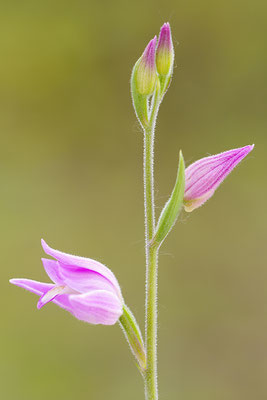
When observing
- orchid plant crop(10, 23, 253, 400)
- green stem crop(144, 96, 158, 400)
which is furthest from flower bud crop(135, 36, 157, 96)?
green stem crop(144, 96, 158, 400)

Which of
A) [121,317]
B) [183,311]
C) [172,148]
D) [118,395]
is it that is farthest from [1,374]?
[121,317]

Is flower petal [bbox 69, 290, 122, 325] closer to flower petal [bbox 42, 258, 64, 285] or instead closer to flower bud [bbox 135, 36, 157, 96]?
flower petal [bbox 42, 258, 64, 285]

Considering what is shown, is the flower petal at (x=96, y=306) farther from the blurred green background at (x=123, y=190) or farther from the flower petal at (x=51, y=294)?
the blurred green background at (x=123, y=190)

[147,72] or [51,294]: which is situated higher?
[147,72]

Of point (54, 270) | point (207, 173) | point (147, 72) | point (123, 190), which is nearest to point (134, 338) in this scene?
point (54, 270)

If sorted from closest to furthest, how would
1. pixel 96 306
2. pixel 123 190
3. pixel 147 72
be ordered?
pixel 96 306 < pixel 147 72 < pixel 123 190

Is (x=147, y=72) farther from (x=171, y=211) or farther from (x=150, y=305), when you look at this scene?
(x=150, y=305)

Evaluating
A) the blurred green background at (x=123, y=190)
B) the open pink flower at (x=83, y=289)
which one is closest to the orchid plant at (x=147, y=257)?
the open pink flower at (x=83, y=289)
